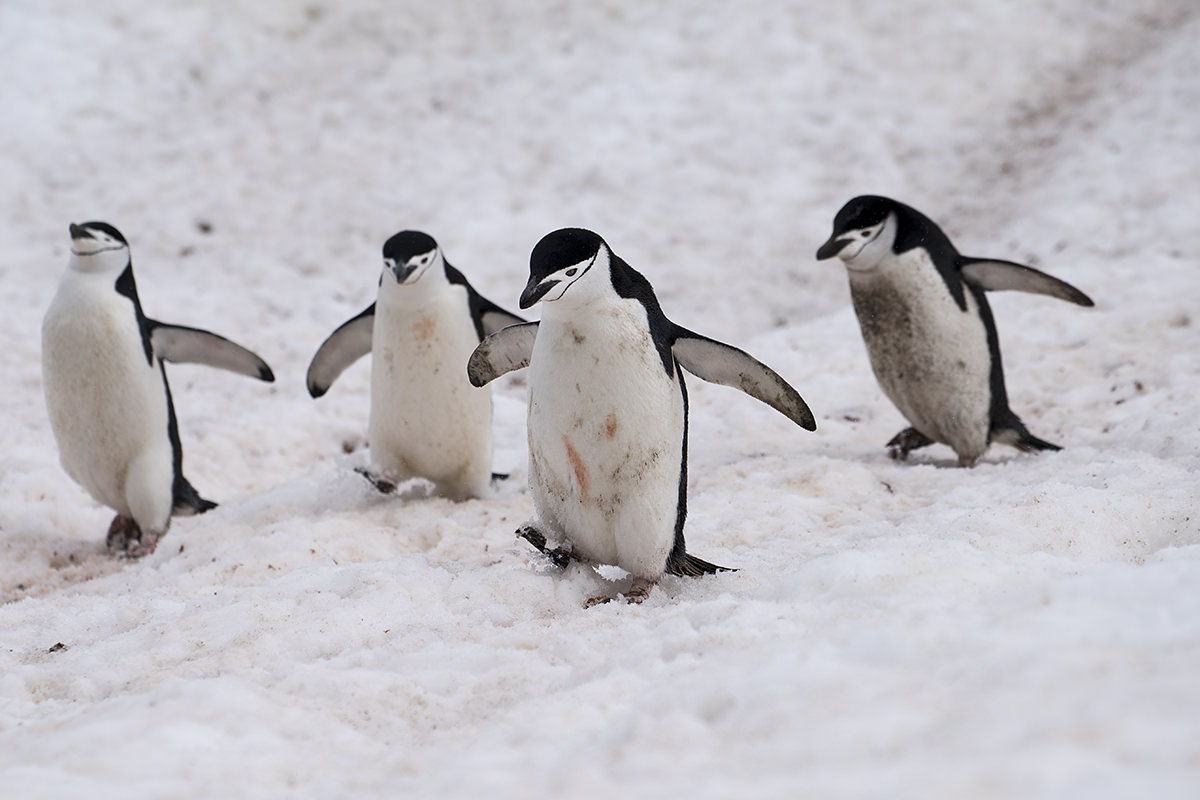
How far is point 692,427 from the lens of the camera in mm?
5188

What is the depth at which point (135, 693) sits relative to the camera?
7.04ft

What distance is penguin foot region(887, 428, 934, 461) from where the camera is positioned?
4.47m

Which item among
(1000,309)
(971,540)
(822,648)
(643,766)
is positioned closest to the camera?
(643,766)

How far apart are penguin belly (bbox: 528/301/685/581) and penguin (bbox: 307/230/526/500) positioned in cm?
112

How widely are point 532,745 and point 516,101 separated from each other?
27.6ft

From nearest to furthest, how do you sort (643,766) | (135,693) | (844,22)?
(643,766)
(135,693)
(844,22)

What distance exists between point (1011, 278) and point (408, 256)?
252cm

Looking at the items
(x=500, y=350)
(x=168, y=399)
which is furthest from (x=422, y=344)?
(x=168, y=399)

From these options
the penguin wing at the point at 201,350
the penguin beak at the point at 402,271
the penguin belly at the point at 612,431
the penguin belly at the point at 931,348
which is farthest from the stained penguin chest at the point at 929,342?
the penguin wing at the point at 201,350

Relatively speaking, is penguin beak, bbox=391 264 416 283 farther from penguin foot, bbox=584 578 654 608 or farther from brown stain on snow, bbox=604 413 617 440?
penguin foot, bbox=584 578 654 608

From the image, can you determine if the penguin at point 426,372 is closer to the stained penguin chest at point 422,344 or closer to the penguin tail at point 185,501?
the stained penguin chest at point 422,344

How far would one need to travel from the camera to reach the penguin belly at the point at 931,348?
4184 millimetres

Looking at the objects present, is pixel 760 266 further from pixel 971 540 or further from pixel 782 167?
pixel 971 540

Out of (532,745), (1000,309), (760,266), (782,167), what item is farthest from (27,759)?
(782,167)
